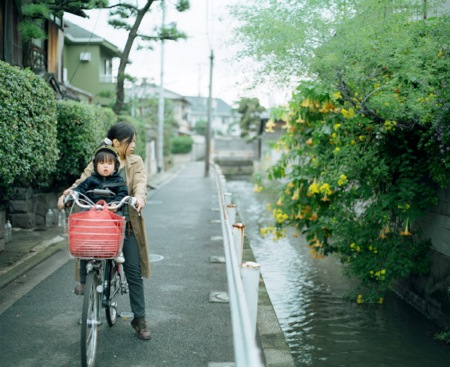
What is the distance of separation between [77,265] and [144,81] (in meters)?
27.5

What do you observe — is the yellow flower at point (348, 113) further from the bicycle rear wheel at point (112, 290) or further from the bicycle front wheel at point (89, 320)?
the bicycle front wheel at point (89, 320)

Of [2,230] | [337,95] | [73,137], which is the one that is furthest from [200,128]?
[337,95]

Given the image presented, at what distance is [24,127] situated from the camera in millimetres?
7574

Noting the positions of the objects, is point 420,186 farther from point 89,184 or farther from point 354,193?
point 89,184

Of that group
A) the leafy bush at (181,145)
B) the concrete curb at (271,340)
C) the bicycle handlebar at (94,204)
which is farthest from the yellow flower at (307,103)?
the leafy bush at (181,145)

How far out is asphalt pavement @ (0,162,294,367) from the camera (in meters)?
4.62

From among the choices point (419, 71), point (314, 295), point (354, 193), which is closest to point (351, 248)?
point (354, 193)

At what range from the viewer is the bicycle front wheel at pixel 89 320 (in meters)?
3.80

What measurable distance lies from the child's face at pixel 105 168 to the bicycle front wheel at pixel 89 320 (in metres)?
0.87

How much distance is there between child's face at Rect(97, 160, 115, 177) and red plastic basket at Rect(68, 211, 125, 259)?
0.71 metres

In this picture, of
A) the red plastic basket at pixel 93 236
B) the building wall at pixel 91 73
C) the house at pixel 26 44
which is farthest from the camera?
the building wall at pixel 91 73

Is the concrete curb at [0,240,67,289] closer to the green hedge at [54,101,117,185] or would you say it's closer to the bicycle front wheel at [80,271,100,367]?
the green hedge at [54,101,117,185]

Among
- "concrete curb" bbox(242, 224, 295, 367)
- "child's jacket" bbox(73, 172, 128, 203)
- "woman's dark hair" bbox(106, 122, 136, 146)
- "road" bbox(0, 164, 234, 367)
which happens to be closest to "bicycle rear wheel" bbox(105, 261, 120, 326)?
"road" bbox(0, 164, 234, 367)

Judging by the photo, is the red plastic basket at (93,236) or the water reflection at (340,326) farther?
the water reflection at (340,326)
